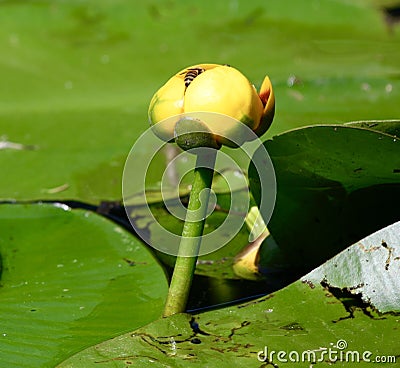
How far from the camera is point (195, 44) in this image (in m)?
1.62

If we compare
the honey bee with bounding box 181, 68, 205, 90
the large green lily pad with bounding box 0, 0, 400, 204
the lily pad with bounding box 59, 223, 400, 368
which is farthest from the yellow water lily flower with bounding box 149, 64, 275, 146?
the large green lily pad with bounding box 0, 0, 400, 204

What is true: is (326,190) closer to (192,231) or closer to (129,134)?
(192,231)

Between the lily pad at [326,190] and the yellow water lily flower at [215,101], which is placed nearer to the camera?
the yellow water lily flower at [215,101]

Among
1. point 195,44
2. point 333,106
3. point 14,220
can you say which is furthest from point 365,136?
point 195,44

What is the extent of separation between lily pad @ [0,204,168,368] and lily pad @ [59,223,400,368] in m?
0.07

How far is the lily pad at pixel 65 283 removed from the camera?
2.17ft

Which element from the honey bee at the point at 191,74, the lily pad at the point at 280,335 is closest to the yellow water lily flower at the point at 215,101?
the honey bee at the point at 191,74

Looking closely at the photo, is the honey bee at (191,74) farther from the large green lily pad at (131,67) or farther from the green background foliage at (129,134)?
the large green lily pad at (131,67)

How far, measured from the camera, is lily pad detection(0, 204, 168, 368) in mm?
661

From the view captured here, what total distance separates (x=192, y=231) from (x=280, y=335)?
13 centimetres

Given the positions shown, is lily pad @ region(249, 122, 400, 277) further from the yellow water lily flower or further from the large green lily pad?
the large green lily pad

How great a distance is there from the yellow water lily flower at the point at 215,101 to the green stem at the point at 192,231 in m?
0.03

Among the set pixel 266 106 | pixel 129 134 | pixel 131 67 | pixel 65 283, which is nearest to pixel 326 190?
pixel 266 106

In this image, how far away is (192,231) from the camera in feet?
2.05
